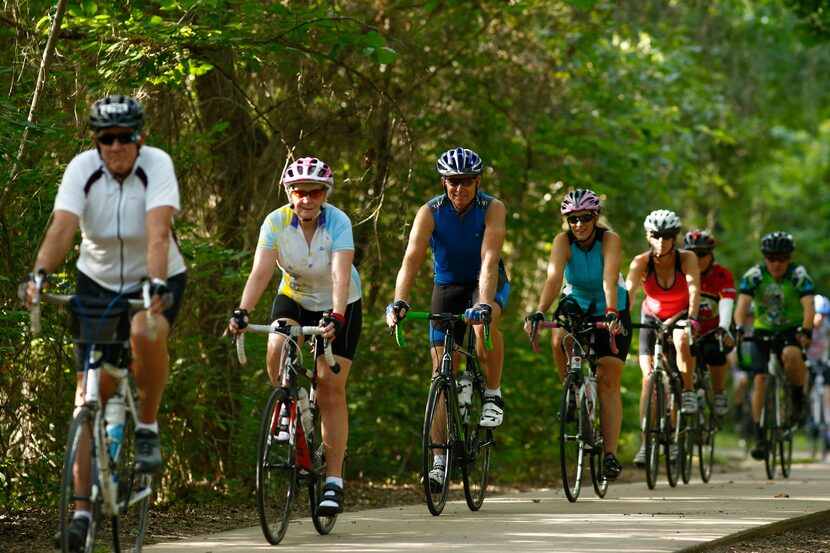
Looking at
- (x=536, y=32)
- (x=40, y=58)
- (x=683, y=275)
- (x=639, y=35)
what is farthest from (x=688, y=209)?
(x=40, y=58)

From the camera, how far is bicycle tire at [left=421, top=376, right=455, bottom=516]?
8.52 metres

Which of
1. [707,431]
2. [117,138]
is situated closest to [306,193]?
[117,138]

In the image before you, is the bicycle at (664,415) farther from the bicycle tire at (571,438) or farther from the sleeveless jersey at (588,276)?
the bicycle tire at (571,438)

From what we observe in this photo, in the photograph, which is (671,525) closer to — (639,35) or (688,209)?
(639,35)

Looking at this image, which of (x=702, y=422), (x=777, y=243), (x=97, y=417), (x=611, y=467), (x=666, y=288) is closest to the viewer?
(x=97, y=417)

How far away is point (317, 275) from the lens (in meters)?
7.76

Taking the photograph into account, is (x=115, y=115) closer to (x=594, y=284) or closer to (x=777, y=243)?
(x=594, y=284)

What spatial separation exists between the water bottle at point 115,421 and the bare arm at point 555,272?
4224mm

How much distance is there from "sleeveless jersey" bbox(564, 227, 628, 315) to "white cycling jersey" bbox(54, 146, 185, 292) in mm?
4502

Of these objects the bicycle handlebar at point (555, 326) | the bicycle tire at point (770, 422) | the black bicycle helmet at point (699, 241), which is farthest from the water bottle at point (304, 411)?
the bicycle tire at point (770, 422)

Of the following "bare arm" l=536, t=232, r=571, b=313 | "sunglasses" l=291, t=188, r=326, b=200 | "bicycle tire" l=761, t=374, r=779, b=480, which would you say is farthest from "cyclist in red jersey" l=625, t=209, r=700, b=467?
"sunglasses" l=291, t=188, r=326, b=200

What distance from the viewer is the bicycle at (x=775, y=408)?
13164 mm

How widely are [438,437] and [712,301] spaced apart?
5.04 m

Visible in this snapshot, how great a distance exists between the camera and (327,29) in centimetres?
1008
